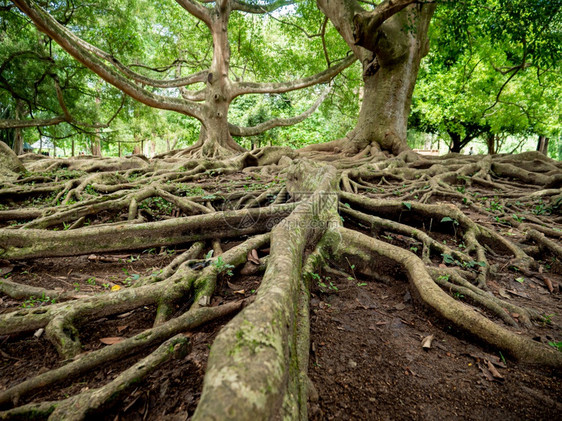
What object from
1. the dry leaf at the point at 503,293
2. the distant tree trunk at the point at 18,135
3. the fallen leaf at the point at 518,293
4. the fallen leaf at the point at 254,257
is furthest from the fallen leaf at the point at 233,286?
the distant tree trunk at the point at 18,135

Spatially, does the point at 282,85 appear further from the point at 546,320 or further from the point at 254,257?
the point at 546,320

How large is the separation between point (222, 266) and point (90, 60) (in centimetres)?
681

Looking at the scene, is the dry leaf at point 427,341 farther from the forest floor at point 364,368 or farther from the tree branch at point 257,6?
the tree branch at point 257,6

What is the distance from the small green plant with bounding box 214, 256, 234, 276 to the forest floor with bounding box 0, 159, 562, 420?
67mm

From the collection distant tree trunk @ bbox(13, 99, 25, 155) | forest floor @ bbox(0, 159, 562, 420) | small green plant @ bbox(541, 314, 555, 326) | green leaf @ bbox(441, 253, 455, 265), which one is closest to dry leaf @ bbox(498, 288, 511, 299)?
forest floor @ bbox(0, 159, 562, 420)

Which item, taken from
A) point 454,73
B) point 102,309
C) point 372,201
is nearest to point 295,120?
point 454,73

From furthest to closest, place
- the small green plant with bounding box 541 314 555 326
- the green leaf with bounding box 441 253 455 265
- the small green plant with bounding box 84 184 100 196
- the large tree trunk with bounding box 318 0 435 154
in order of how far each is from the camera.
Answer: the large tree trunk with bounding box 318 0 435 154 → the small green plant with bounding box 84 184 100 196 → the green leaf with bounding box 441 253 455 265 → the small green plant with bounding box 541 314 555 326

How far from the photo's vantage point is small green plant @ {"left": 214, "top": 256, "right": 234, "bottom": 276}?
194 cm

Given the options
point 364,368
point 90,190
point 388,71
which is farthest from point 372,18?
point 90,190

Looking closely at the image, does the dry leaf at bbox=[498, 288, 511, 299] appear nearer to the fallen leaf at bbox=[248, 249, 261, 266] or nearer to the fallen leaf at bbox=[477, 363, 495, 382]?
the fallen leaf at bbox=[477, 363, 495, 382]

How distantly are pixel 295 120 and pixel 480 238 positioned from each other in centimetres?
1119

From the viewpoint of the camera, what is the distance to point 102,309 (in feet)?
5.21

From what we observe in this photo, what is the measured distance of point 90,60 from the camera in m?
6.04

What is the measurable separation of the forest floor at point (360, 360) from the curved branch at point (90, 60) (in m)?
5.70
